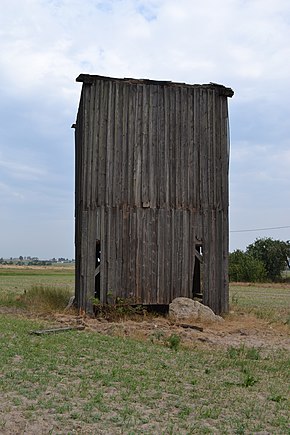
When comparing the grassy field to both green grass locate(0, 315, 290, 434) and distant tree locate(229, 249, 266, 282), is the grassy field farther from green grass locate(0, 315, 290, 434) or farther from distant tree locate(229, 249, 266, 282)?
distant tree locate(229, 249, 266, 282)

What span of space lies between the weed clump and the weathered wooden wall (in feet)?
5.25

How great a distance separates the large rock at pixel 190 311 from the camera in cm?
1791

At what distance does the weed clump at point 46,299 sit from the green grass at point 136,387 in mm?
6909

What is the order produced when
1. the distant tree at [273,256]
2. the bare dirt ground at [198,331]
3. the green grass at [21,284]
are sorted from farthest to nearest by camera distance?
the distant tree at [273,256]
the green grass at [21,284]
the bare dirt ground at [198,331]

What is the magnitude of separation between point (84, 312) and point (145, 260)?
2.58 metres

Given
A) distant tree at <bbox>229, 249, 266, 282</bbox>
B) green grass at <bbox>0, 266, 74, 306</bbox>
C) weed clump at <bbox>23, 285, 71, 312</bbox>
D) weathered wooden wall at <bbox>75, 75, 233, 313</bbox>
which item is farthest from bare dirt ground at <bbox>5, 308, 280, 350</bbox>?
distant tree at <bbox>229, 249, 266, 282</bbox>

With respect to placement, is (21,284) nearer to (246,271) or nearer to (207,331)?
(207,331)

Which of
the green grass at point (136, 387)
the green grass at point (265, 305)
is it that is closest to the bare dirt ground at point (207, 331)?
the green grass at point (136, 387)

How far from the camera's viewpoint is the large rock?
1791 centimetres

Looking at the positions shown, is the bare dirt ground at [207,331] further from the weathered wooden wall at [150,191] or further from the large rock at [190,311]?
the weathered wooden wall at [150,191]

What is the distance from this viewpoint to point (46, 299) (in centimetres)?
2186

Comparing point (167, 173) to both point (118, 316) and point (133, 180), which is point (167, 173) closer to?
point (133, 180)

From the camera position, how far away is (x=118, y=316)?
18000 mm

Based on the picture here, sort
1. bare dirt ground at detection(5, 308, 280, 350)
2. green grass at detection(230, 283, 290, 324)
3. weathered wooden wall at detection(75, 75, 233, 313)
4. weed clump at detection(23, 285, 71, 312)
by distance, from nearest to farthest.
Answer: bare dirt ground at detection(5, 308, 280, 350) → weathered wooden wall at detection(75, 75, 233, 313) → weed clump at detection(23, 285, 71, 312) → green grass at detection(230, 283, 290, 324)
